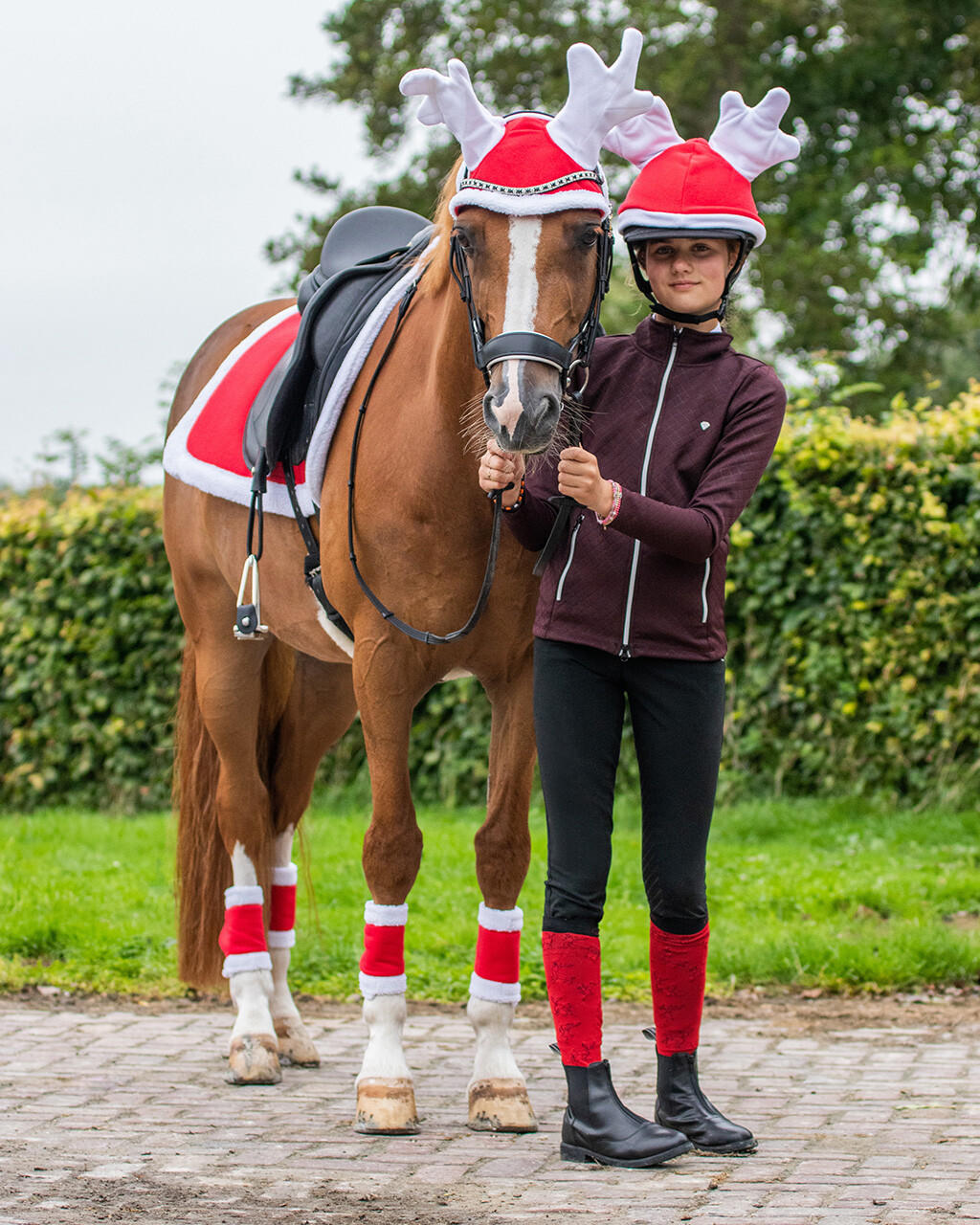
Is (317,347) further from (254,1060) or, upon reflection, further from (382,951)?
(254,1060)

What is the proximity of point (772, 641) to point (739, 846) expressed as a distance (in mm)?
1304

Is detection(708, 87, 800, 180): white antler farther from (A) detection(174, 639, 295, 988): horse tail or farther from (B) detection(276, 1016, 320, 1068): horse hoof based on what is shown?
(B) detection(276, 1016, 320, 1068): horse hoof

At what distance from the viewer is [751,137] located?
3.35 m

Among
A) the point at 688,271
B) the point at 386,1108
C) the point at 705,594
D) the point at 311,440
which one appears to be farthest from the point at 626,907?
the point at 688,271

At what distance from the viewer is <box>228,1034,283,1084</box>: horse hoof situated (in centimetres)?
423

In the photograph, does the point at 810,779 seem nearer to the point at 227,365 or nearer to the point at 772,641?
the point at 772,641

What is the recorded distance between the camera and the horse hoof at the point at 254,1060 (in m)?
4.23

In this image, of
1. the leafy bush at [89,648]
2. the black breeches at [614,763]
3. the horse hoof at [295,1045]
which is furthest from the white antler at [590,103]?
the leafy bush at [89,648]

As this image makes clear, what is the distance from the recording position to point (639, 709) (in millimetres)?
3326

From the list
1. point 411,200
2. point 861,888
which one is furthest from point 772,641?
point 411,200

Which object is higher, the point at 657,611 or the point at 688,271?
the point at 688,271

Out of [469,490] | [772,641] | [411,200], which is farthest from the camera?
[411,200]

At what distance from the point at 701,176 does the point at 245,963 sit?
2676mm

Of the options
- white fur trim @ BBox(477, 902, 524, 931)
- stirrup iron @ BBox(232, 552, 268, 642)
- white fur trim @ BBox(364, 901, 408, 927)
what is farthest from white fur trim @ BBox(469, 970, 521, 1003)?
stirrup iron @ BBox(232, 552, 268, 642)
